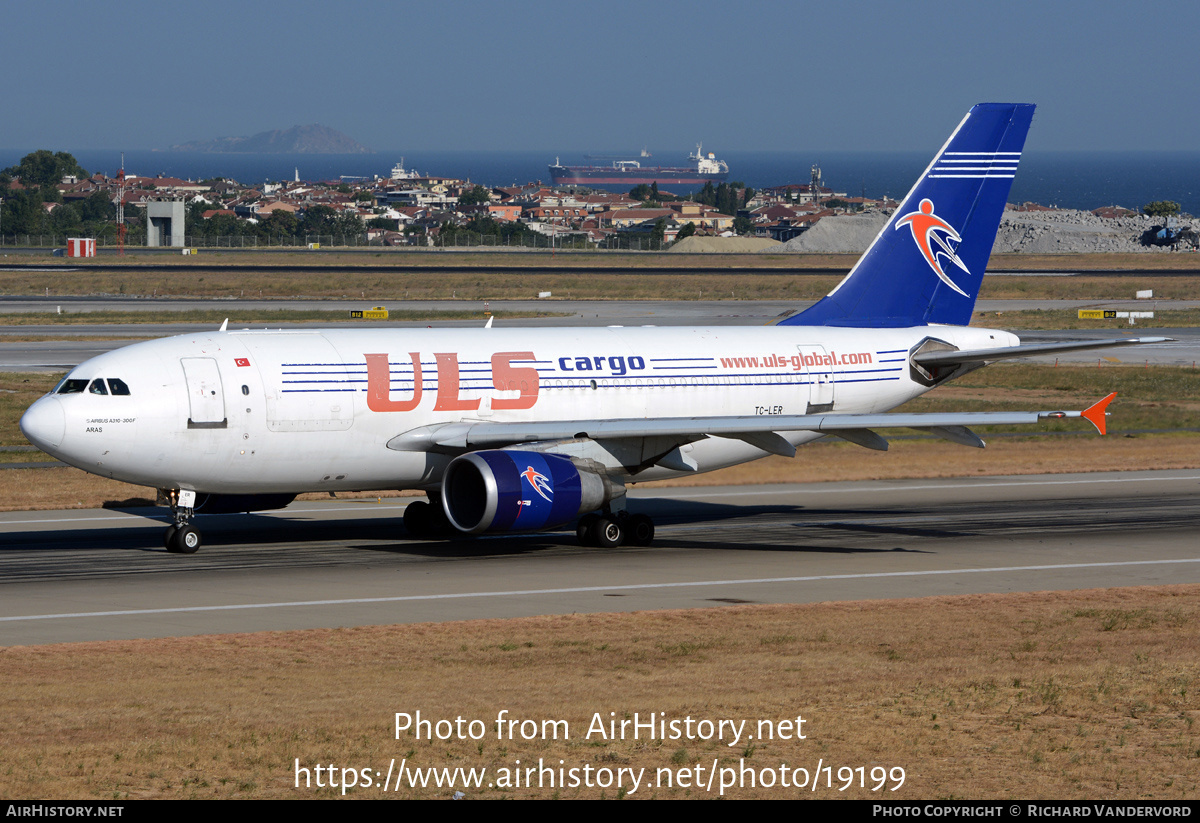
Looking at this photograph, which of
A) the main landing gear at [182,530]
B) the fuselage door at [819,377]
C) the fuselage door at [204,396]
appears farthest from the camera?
the fuselage door at [819,377]

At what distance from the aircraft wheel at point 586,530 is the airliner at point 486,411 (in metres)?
0.06

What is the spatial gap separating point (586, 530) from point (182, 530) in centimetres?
892

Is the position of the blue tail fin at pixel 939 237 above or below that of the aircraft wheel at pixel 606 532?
above

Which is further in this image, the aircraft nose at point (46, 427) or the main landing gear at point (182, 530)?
the main landing gear at point (182, 530)

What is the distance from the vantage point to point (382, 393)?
104 feet

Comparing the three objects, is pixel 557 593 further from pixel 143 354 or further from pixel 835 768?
pixel 835 768

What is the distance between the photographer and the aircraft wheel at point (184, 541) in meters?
31.5

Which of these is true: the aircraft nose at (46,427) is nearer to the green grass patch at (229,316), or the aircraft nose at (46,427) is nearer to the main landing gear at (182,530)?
the main landing gear at (182,530)

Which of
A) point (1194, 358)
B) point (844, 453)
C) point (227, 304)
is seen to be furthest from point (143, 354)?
point (227, 304)

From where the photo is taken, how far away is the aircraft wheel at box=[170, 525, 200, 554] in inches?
1239

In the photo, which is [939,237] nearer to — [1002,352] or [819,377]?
[1002,352]

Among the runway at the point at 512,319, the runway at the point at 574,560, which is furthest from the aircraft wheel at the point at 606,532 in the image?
the runway at the point at 512,319

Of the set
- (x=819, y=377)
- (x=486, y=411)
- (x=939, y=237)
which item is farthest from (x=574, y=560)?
(x=939, y=237)

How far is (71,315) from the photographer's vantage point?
102625 mm
